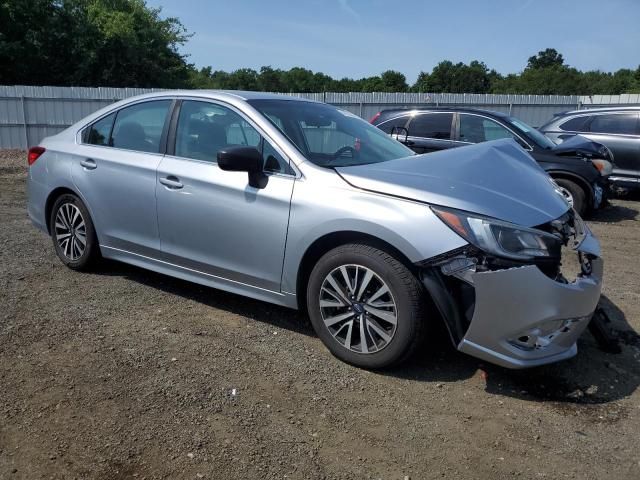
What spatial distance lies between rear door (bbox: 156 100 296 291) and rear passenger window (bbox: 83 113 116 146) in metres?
0.85

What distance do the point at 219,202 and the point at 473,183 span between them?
171 cm

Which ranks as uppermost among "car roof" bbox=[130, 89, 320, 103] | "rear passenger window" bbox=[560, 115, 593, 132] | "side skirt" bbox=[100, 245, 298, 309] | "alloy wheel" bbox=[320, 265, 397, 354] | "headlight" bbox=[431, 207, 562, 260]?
"car roof" bbox=[130, 89, 320, 103]

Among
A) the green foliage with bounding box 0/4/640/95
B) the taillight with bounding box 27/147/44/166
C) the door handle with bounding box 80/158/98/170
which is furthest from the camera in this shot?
the green foliage with bounding box 0/4/640/95

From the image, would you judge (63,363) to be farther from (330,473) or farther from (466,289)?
(466,289)

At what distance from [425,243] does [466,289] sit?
34 cm

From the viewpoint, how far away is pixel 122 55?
117 feet

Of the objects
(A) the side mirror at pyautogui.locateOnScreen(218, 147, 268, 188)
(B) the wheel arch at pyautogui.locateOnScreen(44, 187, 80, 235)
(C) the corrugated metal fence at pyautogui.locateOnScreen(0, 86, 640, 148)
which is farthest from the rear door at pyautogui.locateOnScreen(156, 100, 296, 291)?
(C) the corrugated metal fence at pyautogui.locateOnScreen(0, 86, 640, 148)

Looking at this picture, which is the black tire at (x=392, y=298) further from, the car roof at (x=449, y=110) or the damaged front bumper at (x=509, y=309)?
the car roof at (x=449, y=110)

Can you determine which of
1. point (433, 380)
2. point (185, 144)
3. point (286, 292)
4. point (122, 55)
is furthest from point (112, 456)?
point (122, 55)

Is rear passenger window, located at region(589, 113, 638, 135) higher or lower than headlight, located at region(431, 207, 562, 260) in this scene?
higher

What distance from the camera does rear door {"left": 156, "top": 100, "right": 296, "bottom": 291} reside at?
3.76 metres

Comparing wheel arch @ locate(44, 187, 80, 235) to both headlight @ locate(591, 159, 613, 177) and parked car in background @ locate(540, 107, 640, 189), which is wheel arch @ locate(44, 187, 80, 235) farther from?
parked car in background @ locate(540, 107, 640, 189)

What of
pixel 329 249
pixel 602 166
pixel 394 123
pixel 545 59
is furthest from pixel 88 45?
pixel 545 59

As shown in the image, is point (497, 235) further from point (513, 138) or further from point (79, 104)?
point (79, 104)
